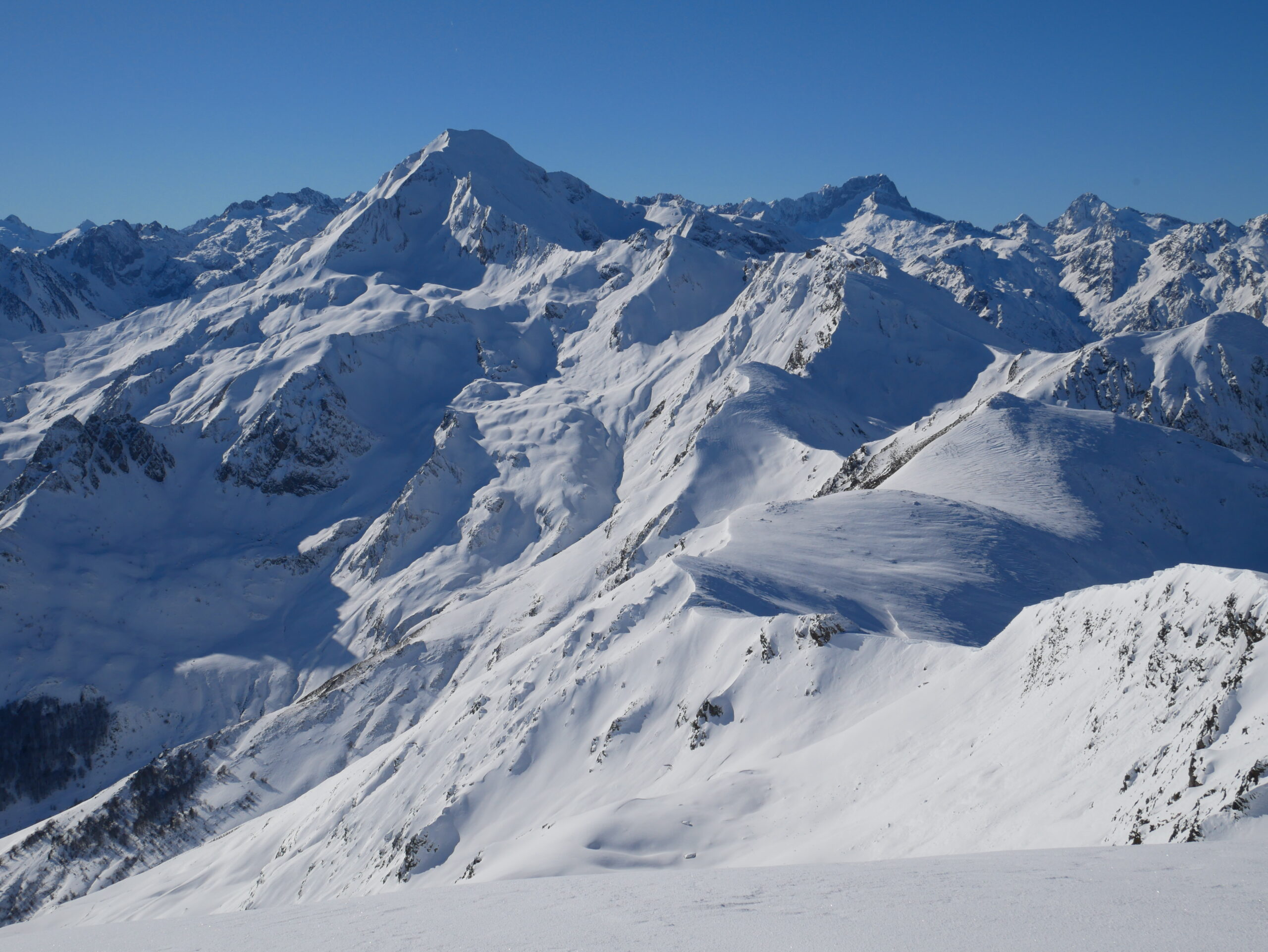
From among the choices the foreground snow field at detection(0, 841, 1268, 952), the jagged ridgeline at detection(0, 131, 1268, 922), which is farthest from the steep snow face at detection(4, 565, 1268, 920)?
the foreground snow field at detection(0, 841, 1268, 952)

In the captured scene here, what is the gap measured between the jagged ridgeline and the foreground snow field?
286 centimetres

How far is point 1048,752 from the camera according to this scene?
59.6 ft

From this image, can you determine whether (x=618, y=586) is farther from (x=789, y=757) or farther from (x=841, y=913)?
(x=841, y=913)

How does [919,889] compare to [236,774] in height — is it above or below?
above

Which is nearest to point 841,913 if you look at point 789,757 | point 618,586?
point 789,757

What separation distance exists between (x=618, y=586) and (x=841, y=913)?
50.2 m

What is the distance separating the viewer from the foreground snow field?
897 centimetres

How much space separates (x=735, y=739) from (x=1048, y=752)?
16.3m

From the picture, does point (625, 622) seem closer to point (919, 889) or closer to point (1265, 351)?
point (919, 889)

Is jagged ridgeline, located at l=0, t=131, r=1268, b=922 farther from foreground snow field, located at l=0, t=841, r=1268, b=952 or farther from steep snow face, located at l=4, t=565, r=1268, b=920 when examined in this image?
foreground snow field, located at l=0, t=841, r=1268, b=952

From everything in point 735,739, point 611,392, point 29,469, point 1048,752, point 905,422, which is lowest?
point 735,739

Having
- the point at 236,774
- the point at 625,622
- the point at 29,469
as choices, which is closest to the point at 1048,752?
the point at 625,622

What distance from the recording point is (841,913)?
10391 millimetres

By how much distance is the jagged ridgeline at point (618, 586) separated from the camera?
69.5 feet
